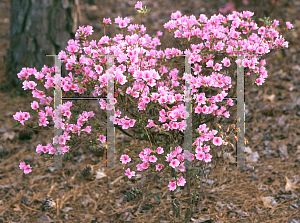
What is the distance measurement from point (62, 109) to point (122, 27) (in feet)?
2.34

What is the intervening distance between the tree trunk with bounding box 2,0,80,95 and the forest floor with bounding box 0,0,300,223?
0.56m

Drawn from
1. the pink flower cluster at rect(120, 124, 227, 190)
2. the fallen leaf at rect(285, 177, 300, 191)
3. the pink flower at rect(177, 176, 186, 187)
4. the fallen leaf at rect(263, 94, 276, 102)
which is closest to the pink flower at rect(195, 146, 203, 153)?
the pink flower cluster at rect(120, 124, 227, 190)

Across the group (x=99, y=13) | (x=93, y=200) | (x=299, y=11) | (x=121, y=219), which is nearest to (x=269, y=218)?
(x=121, y=219)

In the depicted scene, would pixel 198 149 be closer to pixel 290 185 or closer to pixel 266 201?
pixel 266 201

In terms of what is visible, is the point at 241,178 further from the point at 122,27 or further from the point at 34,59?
the point at 34,59

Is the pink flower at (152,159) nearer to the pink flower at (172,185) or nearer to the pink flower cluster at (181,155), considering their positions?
the pink flower cluster at (181,155)

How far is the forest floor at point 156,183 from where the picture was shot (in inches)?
103

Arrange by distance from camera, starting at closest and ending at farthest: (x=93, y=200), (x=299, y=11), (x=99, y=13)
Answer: (x=93, y=200) → (x=299, y=11) → (x=99, y=13)

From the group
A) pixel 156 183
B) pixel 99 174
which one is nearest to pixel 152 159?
pixel 156 183

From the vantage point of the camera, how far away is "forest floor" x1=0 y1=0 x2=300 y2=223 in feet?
8.56

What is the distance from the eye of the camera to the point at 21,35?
3973mm

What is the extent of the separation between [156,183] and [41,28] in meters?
2.38

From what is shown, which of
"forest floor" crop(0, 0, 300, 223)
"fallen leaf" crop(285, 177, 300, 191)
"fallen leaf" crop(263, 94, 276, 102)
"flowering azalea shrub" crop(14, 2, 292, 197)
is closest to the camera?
"flowering azalea shrub" crop(14, 2, 292, 197)

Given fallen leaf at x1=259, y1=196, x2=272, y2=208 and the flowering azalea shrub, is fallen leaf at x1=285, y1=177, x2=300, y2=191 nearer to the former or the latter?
fallen leaf at x1=259, y1=196, x2=272, y2=208
